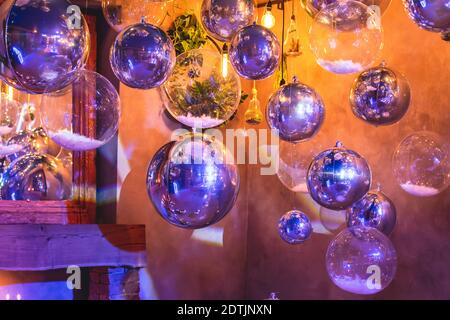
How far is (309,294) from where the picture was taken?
5465mm

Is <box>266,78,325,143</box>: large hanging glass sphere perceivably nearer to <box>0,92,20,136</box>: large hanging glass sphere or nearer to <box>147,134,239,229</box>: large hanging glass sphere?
<box>147,134,239,229</box>: large hanging glass sphere

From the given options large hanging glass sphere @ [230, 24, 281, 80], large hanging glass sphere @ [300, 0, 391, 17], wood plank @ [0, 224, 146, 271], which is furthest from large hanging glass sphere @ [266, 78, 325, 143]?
wood plank @ [0, 224, 146, 271]

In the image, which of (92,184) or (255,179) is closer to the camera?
Result: (92,184)

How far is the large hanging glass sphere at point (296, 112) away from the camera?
3170 mm

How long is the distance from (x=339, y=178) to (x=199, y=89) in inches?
34.6

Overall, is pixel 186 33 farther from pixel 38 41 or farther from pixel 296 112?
pixel 38 41

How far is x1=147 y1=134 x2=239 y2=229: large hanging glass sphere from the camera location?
219cm

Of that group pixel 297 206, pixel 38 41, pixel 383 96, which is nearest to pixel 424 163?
pixel 383 96

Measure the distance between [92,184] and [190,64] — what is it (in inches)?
69.7
